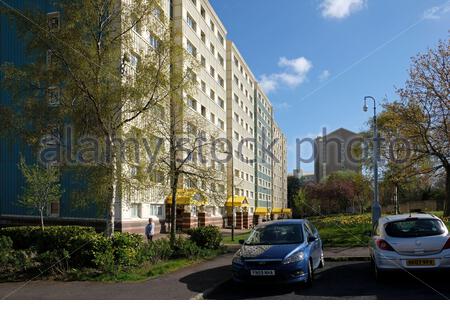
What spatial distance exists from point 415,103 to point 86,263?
1904cm

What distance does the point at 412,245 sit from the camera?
29.5 feet

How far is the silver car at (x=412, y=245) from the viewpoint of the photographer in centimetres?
884

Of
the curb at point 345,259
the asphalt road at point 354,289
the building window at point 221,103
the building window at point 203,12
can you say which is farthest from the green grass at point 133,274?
the building window at point 221,103

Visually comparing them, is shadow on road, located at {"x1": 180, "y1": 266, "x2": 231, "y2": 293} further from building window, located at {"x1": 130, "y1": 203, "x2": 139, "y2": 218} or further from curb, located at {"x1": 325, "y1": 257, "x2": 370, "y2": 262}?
building window, located at {"x1": 130, "y1": 203, "x2": 139, "y2": 218}

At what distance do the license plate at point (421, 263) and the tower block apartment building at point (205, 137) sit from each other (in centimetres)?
769

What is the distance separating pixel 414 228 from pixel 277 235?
299cm

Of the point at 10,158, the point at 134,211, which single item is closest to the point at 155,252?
the point at 134,211

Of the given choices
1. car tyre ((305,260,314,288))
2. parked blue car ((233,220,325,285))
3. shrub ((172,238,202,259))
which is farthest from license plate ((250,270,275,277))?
shrub ((172,238,202,259))

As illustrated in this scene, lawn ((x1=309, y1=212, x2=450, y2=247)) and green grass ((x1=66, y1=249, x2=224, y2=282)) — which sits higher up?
lawn ((x1=309, y1=212, x2=450, y2=247))

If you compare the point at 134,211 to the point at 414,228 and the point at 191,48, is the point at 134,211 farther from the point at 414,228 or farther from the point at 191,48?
the point at 414,228

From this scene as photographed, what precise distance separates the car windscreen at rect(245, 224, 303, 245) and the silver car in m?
1.76

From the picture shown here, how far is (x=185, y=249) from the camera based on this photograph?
14758 mm

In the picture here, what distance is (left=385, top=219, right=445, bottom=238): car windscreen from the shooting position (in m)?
9.23

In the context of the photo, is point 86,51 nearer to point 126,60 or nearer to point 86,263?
point 126,60
